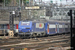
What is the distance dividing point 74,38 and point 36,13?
128 feet

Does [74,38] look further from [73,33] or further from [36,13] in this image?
[36,13]

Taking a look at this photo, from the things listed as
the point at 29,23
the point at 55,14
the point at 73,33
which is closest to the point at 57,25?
the point at 29,23

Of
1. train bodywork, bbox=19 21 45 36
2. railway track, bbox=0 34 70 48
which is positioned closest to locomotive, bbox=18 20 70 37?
train bodywork, bbox=19 21 45 36

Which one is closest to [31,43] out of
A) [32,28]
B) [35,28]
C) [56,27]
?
[32,28]

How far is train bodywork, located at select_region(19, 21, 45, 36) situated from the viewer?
21.6m

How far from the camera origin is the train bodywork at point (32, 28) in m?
21.6

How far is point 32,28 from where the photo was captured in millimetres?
21906

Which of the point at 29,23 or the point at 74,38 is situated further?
the point at 29,23

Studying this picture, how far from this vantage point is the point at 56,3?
2761 centimetres

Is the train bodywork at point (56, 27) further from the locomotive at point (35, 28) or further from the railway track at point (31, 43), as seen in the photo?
the railway track at point (31, 43)

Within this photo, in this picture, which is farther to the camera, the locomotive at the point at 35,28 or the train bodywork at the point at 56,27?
the train bodywork at the point at 56,27

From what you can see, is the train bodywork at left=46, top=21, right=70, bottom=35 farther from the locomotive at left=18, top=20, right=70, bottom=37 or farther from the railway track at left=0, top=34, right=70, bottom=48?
the railway track at left=0, top=34, right=70, bottom=48

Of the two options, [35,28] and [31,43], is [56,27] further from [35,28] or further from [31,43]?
[31,43]

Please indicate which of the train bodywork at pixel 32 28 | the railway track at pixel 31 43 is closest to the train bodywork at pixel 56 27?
the train bodywork at pixel 32 28
